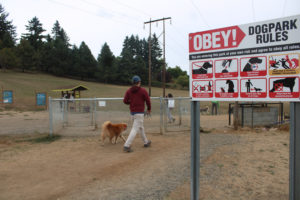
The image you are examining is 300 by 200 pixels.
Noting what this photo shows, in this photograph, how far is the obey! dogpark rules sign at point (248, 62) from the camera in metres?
2.47

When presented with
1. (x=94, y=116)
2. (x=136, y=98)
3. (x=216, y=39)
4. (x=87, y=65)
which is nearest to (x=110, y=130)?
(x=136, y=98)

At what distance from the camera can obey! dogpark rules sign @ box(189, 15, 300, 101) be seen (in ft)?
8.10

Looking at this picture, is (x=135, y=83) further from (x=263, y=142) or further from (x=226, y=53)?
(x=263, y=142)

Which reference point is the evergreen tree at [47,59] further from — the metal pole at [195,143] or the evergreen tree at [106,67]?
the metal pole at [195,143]

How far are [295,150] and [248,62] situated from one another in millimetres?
1132

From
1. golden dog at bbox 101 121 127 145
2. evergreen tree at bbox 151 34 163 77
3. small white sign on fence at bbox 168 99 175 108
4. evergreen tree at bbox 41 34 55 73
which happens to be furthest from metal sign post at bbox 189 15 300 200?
evergreen tree at bbox 151 34 163 77

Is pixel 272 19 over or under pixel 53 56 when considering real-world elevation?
under

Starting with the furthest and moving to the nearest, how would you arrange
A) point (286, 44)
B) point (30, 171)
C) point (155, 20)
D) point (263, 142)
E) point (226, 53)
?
point (155, 20)
point (263, 142)
point (30, 171)
point (226, 53)
point (286, 44)

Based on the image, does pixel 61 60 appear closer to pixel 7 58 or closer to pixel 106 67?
pixel 106 67

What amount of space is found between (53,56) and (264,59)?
8578cm

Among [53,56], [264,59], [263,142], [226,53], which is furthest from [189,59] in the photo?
[53,56]

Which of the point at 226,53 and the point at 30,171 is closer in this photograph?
the point at 226,53

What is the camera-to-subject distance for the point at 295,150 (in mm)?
2473

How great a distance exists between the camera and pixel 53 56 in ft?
259
